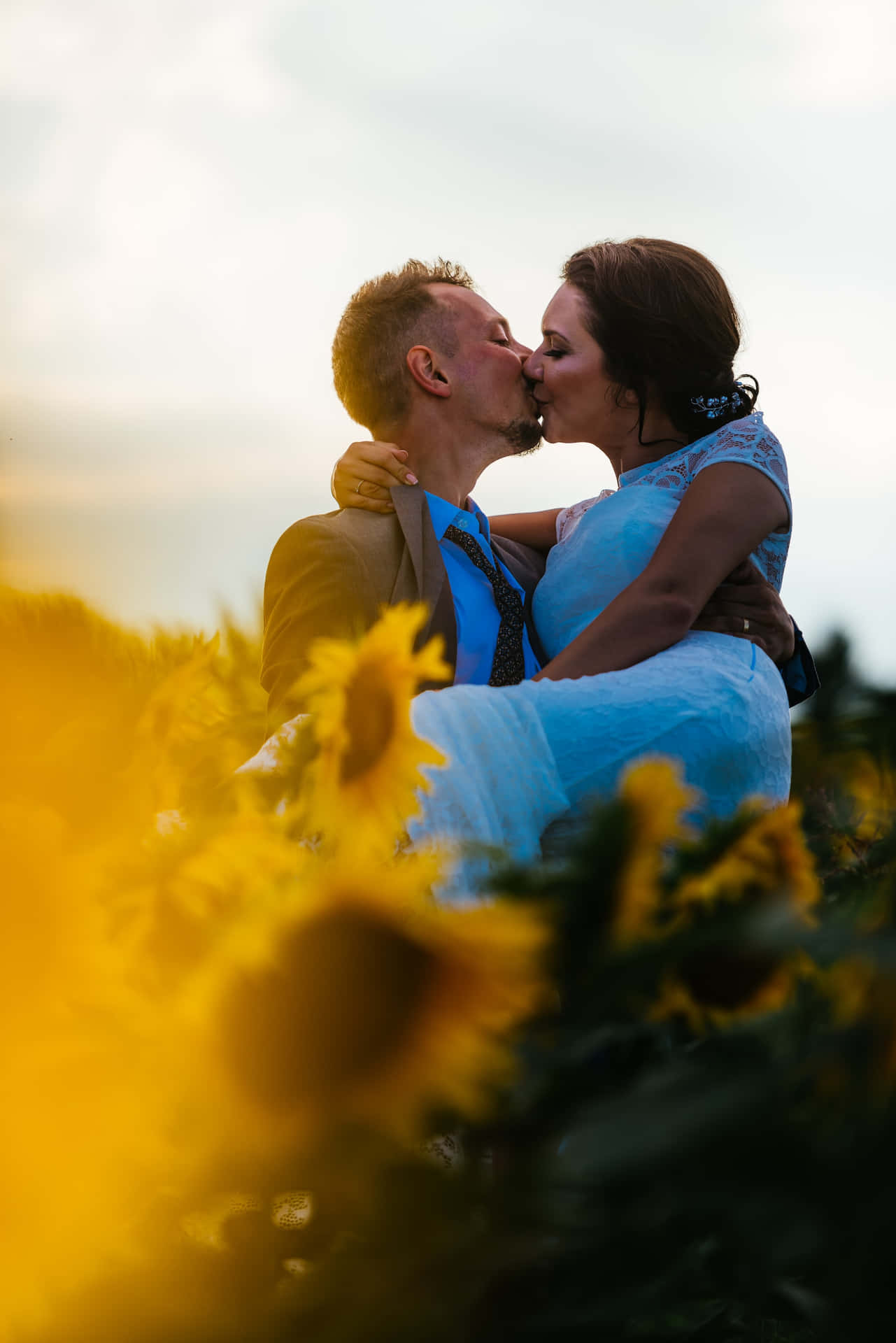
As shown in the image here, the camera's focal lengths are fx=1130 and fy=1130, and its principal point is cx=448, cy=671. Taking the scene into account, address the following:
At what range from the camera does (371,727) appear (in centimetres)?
42

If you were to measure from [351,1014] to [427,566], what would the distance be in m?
2.25

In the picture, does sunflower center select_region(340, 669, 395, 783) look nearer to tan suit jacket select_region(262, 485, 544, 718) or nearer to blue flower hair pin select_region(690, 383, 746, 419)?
tan suit jacket select_region(262, 485, 544, 718)

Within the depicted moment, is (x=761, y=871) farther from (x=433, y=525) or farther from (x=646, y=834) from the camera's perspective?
(x=433, y=525)

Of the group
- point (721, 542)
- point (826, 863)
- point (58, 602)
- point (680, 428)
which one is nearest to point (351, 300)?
point (680, 428)

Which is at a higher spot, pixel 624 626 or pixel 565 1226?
pixel 624 626

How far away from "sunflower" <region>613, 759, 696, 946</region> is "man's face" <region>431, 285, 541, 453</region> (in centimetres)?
283

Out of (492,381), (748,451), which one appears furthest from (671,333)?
(492,381)

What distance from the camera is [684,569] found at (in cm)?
205

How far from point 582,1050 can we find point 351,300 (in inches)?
133

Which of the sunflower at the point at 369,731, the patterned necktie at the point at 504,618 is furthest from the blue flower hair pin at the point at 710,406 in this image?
the sunflower at the point at 369,731

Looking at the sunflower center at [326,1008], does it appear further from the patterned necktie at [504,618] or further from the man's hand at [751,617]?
the patterned necktie at [504,618]

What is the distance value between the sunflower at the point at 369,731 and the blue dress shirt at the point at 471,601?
189cm

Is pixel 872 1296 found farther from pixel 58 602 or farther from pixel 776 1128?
pixel 58 602

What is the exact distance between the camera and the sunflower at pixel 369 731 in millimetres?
392
